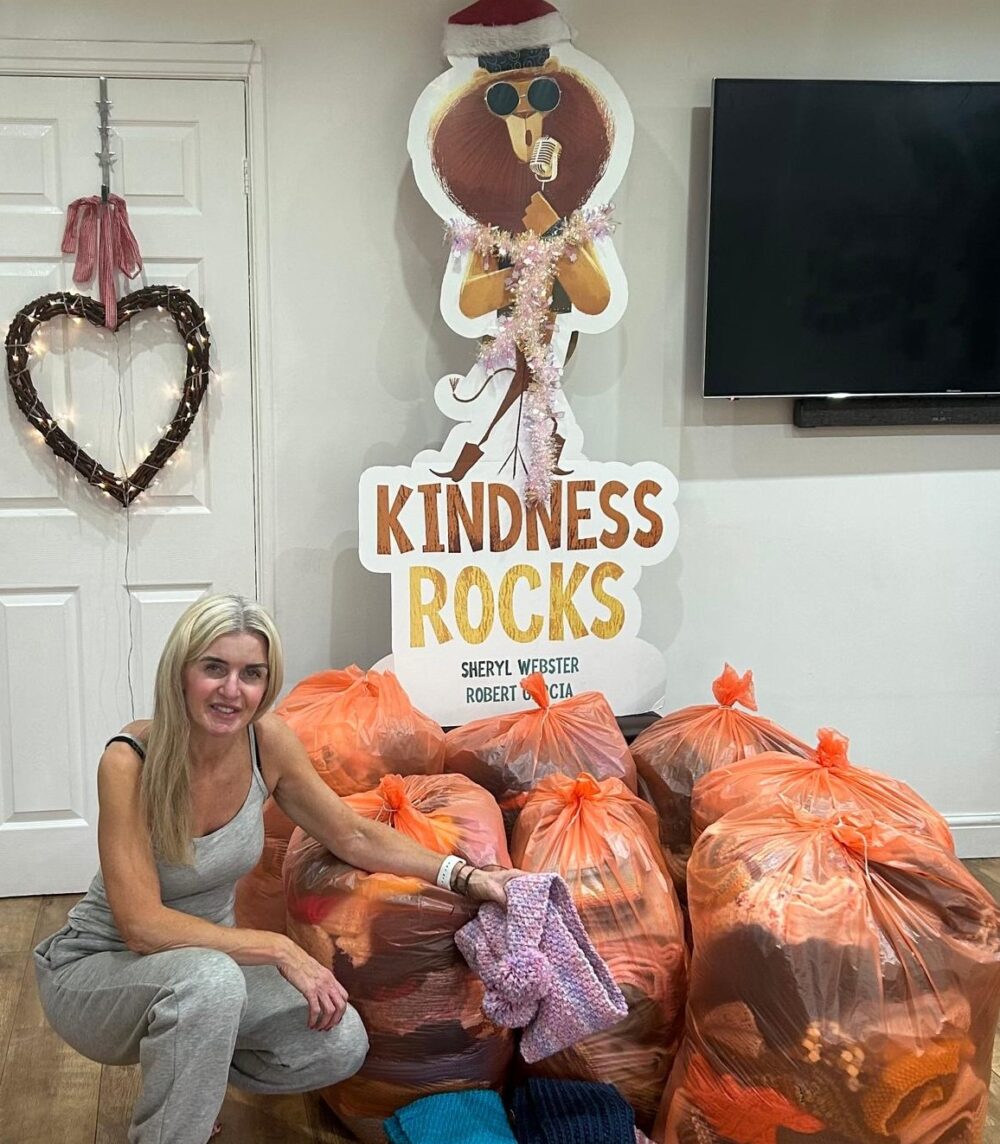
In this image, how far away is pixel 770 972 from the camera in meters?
1.79

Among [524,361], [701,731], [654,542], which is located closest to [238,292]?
[524,361]

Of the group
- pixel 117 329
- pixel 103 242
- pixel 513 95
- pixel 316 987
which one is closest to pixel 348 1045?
pixel 316 987

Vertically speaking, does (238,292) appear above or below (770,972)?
above

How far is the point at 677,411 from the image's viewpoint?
9.93 ft

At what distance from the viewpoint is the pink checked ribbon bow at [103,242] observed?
271 centimetres

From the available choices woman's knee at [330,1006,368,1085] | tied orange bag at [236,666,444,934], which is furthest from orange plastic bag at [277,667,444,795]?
woman's knee at [330,1006,368,1085]

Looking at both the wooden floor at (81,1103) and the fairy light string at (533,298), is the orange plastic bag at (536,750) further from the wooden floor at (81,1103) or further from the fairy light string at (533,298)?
the wooden floor at (81,1103)

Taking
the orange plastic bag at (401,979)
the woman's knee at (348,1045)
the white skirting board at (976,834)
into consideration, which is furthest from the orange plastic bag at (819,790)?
the white skirting board at (976,834)

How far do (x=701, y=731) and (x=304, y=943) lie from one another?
3.19 feet

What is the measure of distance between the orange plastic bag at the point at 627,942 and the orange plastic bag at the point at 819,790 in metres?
0.19

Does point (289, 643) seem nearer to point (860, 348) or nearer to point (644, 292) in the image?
point (644, 292)

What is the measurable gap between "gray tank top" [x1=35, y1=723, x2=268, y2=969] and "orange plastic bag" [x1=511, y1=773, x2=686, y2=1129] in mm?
516

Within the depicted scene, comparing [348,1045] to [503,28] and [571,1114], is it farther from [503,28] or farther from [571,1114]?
[503,28]

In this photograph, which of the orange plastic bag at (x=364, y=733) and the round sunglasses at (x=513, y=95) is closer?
the orange plastic bag at (x=364, y=733)
